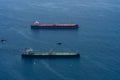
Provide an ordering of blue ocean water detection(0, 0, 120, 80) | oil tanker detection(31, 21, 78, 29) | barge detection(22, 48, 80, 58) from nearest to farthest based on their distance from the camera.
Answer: blue ocean water detection(0, 0, 120, 80) < barge detection(22, 48, 80, 58) < oil tanker detection(31, 21, 78, 29)

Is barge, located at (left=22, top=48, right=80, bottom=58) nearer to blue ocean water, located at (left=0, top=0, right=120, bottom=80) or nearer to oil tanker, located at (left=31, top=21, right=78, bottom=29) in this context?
blue ocean water, located at (left=0, top=0, right=120, bottom=80)

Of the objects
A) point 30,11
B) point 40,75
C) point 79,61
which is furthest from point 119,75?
point 30,11

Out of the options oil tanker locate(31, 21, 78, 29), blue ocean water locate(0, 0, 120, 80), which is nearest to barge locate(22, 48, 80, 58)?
blue ocean water locate(0, 0, 120, 80)

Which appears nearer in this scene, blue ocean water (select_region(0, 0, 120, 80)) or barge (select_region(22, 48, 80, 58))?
blue ocean water (select_region(0, 0, 120, 80))

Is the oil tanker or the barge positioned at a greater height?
the oil tanker

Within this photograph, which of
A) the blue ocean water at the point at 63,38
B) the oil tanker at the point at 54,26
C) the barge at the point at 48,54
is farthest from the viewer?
the oil tanker at the point at 54,26

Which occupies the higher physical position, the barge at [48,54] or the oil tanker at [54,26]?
the oil tanker at [54,26]

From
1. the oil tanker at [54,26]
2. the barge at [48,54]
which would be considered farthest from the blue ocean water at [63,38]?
the oil tanker at [54,26]

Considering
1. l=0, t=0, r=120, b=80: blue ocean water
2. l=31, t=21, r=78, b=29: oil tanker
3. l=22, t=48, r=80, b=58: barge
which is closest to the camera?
l=0, t=0, r=120, b=80: blue ocean water

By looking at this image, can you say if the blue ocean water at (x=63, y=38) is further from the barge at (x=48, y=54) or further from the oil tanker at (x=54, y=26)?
the oil tanker at (x=54, y=26)
